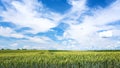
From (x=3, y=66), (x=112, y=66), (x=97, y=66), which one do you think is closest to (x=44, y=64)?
(x=3, y=66)

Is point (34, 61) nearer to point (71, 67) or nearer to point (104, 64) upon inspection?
point (71, 67)

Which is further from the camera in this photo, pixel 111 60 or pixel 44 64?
pixel 111 60

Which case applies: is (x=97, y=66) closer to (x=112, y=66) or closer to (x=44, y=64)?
(x=112, y=66)

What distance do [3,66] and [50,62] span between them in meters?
3.02

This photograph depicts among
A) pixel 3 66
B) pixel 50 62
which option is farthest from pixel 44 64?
pixel 3 66

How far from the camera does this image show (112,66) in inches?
579

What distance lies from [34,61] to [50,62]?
106 cm

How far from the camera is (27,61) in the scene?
13641 millimetres

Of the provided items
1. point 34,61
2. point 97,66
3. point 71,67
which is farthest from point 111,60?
point 34,61

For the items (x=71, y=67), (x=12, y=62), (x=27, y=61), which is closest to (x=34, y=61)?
(x=27, y=61)

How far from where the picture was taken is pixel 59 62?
1355cm

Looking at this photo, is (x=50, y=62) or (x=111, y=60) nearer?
(x=50, y=62)

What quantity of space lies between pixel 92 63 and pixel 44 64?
3.19 metres

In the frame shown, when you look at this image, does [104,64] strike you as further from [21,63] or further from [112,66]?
[21,63]
